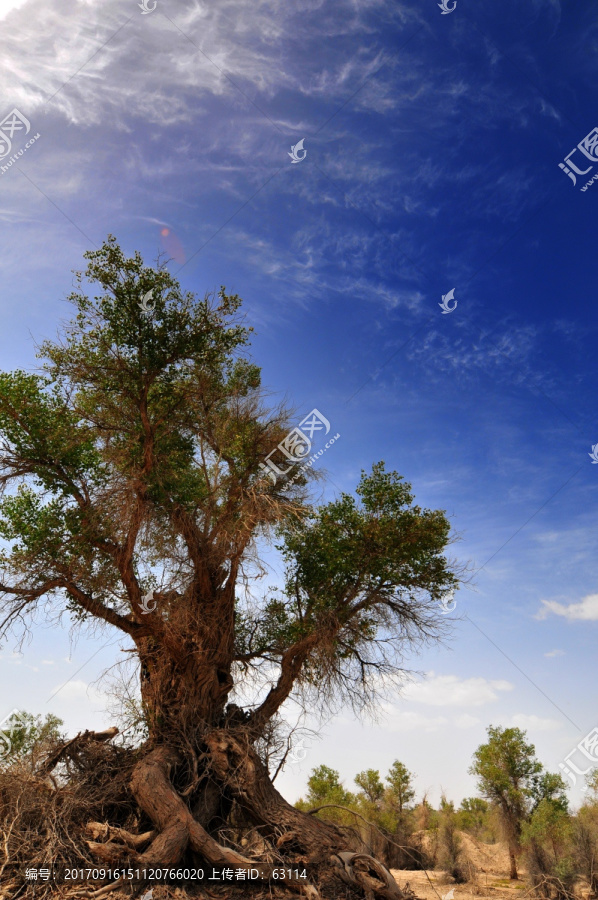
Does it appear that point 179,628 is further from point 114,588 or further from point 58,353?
point 58,353

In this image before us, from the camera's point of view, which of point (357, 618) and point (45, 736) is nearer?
point (45, 736)

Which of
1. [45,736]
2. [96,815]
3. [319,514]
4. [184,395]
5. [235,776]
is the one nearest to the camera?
[96,815]

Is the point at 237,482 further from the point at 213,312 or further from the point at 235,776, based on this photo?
the point at 235,776

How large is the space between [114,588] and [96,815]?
201 inches

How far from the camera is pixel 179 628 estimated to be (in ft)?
45.5

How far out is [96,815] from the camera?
39.8ft

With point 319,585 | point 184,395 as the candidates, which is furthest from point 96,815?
point 184,395

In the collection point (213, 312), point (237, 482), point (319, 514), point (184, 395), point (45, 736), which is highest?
point (213, 312)

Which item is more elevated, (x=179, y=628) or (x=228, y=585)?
(x=228, y=585)

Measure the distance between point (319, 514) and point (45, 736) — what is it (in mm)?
8825

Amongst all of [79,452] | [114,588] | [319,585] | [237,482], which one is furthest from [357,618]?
[79,452]

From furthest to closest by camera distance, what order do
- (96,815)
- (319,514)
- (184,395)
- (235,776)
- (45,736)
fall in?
(319,514) → (184,395) → (45,736) → (235,776) → (96,815)

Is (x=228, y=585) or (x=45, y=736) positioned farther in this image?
(x=228, y=585)

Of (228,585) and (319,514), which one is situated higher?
(319,514)
